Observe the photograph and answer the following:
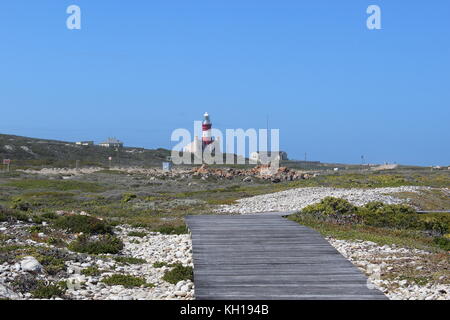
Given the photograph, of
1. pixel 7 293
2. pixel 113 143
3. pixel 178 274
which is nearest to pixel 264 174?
pixel 178 274

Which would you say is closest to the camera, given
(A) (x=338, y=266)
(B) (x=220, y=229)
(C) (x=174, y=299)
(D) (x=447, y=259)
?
(C) (x=174, y=299)

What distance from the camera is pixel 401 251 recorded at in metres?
15.9

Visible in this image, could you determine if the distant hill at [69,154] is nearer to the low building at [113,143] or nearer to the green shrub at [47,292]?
the low building at [113,143]

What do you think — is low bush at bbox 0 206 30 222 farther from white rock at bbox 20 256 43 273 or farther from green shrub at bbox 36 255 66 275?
white rock at bbox 20 256 43 273

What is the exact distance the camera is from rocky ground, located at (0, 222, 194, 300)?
11.7 metres

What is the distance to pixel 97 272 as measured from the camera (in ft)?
44.7

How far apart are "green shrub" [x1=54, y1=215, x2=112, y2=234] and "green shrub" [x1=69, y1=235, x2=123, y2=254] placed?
5.80 ft

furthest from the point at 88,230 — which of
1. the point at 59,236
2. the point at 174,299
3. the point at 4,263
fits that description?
the point at 174,299

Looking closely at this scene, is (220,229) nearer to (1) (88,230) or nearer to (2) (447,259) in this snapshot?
(1) (88,230)

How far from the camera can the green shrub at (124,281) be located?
12.8 metres

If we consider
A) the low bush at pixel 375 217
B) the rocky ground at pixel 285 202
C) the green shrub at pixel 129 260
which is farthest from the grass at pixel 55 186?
the green shrub at pixel 129 260

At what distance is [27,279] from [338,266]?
7.20 m

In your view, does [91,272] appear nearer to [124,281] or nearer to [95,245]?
[124,281]

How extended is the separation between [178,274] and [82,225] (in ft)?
25.9
